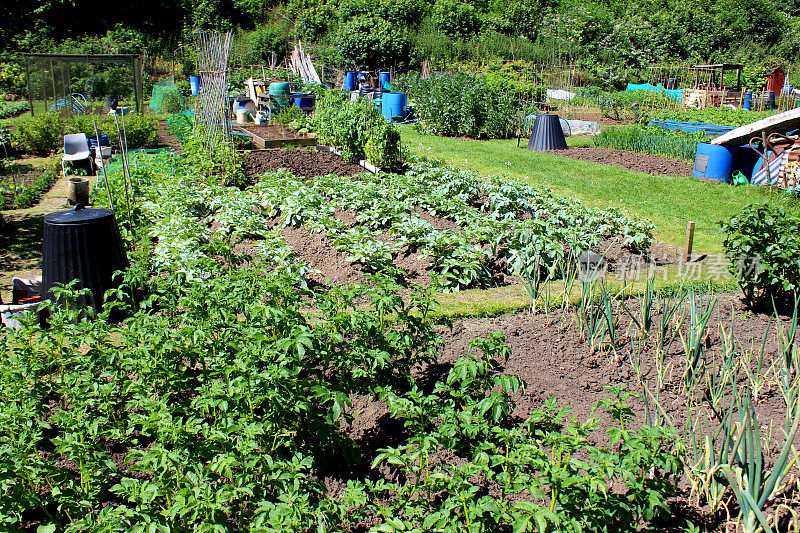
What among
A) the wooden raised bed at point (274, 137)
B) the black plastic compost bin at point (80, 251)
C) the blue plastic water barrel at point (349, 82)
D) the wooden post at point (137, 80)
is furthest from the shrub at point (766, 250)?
the blue plastic water barrel at point (349, 82)

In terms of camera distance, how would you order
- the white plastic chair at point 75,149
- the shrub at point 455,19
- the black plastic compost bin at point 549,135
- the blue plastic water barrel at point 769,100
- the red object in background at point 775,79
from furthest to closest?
the shrub at point 455,19 < the red object in background at point 775,79 < the blue plastic water barrel at point 769,100 < the black plastic compost bin at point 549,135 < the white plastic chair at point 75,149

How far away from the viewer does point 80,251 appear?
4797 millimetres

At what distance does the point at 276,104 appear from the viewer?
17656 mm

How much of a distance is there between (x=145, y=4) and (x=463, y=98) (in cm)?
2484

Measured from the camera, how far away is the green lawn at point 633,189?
8305mm

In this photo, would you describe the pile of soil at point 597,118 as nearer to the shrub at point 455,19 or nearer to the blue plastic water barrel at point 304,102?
the blue plastic water barrel at point 304,102

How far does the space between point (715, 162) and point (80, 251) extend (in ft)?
34.6

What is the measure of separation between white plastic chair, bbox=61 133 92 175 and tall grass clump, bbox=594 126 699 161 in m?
11.4

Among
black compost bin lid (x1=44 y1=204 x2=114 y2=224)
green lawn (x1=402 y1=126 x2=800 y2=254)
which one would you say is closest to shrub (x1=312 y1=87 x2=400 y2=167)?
green lawn (x1=402 y1=126 x2=800 y2=254)

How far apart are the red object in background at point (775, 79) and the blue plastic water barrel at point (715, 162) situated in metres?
21.8

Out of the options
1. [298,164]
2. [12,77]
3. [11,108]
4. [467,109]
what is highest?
[12,77]

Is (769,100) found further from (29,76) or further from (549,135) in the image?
(29,76)

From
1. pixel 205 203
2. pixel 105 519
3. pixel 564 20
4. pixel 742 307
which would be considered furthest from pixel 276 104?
pixel 564 20

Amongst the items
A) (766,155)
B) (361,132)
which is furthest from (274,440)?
(766,155)
